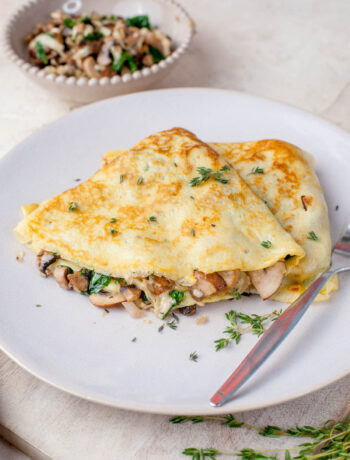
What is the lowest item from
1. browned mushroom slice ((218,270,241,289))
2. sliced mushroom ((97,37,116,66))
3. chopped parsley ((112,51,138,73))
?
browned mushroom slice ((218,270,241,289))

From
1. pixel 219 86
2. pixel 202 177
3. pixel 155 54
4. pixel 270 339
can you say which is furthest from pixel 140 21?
pixel 270 339

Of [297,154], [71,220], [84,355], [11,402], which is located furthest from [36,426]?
[297,154]

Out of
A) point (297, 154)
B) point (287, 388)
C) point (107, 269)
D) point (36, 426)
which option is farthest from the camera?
point (297, 154)

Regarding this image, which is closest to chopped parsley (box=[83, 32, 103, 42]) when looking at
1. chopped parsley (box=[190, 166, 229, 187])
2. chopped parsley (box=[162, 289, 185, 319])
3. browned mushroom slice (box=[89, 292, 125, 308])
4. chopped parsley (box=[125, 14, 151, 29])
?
chopped parsley (box=[125, 14, 151, 29])

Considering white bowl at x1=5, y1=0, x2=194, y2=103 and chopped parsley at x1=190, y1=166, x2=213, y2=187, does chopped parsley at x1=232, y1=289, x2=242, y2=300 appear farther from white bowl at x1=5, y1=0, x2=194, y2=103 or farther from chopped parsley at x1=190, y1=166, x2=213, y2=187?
white bowl at x1=5, y1=0, x2=194, y2=103

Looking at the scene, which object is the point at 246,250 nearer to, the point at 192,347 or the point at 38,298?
the point at 192,347
